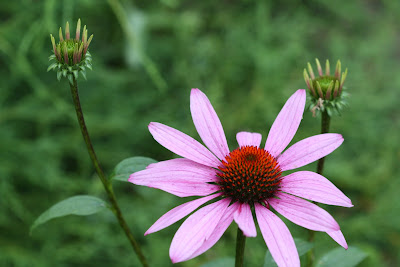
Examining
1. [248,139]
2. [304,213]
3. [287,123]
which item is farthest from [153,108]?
[304,213]

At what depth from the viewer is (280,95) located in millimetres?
1868

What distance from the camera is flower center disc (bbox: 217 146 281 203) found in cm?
58

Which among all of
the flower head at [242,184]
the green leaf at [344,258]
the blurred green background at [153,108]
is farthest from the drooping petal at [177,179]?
the blurred green background at [153,108]

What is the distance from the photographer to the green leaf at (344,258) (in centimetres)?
65

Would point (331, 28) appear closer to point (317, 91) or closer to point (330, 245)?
point (330, 245)

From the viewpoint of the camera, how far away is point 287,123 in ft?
1.99

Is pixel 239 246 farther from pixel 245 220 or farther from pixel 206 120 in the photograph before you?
pixel 206 120

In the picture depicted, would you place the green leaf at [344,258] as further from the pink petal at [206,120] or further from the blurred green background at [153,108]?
the blurred green background at [153,108]

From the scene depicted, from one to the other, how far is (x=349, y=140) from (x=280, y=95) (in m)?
0.33

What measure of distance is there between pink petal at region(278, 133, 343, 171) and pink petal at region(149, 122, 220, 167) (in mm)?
100

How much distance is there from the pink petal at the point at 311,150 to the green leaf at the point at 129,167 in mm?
170

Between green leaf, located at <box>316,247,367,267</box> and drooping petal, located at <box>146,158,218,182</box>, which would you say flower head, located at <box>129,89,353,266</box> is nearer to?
drooping petal, located at <box>146,158,218,182</box>

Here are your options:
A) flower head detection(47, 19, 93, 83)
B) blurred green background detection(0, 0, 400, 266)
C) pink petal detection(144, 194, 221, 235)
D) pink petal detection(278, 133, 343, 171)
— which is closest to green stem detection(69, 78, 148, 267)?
flower head detection(47, 19, 93, 83)

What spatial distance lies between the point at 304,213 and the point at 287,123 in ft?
0.46
